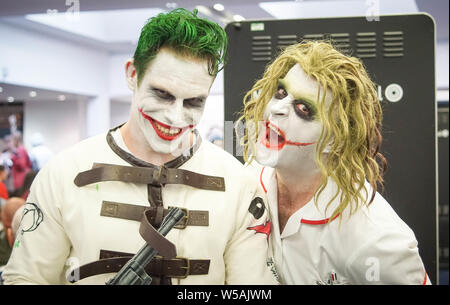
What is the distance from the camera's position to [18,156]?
4.25 ft

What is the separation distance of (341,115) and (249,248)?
401mm

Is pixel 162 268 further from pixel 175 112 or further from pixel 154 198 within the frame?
pixel 175 112

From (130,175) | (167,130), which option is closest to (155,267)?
(130,175)

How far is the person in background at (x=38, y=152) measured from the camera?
4.10 ft

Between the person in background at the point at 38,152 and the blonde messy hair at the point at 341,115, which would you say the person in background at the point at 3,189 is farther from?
the blonde messy hair at the point at 341,115

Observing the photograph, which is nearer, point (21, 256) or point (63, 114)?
point (21, 256)

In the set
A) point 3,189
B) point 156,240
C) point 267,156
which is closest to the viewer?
point 156,240

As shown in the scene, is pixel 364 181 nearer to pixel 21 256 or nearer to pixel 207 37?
pixel 207 37

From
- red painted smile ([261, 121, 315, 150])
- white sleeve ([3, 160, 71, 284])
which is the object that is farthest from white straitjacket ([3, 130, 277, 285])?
red painted smile ([261, 121, 315, 150])

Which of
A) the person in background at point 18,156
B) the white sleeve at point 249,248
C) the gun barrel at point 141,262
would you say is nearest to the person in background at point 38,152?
the person in background at point 18,156

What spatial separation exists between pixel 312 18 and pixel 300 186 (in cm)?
51

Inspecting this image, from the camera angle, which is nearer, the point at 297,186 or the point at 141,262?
the point at 141,262
